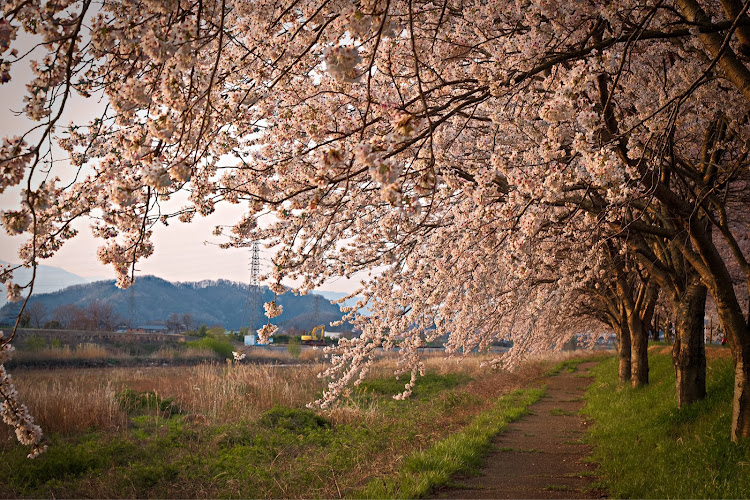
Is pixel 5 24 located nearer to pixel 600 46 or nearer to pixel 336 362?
pixel 600 46

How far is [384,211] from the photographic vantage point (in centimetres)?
793

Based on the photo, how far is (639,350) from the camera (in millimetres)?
13086

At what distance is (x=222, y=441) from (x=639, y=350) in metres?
10.3

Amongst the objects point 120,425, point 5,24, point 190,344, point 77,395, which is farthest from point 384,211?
point 190,344

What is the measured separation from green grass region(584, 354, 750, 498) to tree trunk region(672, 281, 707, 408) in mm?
229

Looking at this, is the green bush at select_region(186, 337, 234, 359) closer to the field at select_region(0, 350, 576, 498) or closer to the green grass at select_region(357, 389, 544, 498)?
the field at select_region(0, 350, 576, 498)

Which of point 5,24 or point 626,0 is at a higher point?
point 626,0

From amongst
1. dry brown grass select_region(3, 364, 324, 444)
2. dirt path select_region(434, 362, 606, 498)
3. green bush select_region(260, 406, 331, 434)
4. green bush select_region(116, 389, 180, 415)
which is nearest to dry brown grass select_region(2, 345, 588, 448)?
dry brown grass select_region(3, 364, 324, 444)

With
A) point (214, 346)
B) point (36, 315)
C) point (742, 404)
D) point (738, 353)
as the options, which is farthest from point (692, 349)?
point (36, 315)

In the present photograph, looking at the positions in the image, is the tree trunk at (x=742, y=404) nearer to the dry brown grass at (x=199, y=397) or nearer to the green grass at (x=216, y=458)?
the green grass at (x=216, y=458)

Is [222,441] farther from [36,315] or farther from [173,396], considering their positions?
[36,315]

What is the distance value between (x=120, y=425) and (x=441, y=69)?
9.36m

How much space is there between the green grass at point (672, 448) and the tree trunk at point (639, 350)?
2125 millimetres

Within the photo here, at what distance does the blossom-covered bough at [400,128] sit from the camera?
266 centimetres
